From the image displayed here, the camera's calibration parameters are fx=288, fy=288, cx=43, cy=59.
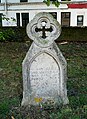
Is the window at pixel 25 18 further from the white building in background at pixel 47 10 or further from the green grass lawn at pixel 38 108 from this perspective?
the green grass lawn at pixel 38 108

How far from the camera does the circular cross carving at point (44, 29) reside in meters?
5.20

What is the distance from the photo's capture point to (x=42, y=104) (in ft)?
18.3

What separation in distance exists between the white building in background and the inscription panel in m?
20.0

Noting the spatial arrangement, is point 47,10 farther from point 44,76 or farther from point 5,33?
point 44,76

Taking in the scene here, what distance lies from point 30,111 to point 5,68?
3571mm

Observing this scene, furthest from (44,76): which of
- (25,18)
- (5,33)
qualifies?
(25,18)

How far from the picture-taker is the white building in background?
25.4 m

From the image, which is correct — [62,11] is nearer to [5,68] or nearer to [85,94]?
[5,68]

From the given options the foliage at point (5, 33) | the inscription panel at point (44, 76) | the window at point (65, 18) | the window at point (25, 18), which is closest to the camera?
the inscription panel at point (44, 76)

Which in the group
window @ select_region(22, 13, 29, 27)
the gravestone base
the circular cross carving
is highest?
the circular cross carving

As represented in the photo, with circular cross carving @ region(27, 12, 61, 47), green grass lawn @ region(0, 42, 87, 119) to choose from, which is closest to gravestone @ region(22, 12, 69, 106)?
circular cross carving @ region(27, 12, 61, 47)

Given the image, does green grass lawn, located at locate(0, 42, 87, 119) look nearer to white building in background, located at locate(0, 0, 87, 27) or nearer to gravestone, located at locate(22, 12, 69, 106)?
gravestone, located at locate(22, 12, 69, 106)

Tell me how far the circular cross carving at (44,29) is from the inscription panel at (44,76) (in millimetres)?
283

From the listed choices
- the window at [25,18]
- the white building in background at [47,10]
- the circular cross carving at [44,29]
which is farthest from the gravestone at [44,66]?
the window at [25,18]
